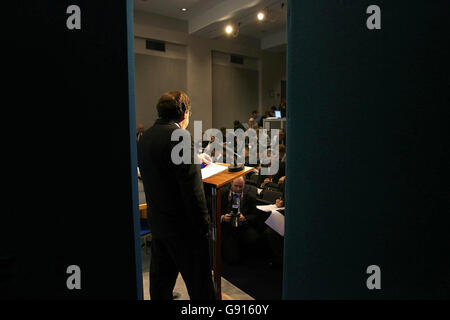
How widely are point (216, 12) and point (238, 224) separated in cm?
610

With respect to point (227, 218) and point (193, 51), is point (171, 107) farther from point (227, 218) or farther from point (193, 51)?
point (193, 51)

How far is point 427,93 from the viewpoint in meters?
0.70

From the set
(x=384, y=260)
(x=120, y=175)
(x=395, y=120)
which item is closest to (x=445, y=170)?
(x=395, y=120)

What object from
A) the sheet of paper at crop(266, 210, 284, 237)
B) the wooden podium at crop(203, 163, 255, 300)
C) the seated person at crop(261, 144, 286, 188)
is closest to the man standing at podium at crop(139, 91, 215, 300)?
the wooden podium at crop(203, 163, 255, 300)

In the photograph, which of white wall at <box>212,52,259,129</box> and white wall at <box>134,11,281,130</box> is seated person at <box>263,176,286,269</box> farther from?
white wall at <box>212,52,259,129</box>

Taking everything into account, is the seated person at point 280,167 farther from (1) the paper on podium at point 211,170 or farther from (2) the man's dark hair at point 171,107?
(2) the man's dark hair at point 171,107

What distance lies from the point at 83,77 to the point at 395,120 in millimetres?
868

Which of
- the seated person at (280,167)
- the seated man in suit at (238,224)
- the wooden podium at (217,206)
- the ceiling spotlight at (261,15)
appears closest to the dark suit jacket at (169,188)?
the wooden podium at (217,206)

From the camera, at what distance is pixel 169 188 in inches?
60.0

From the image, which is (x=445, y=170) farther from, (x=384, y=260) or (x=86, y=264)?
(x=86, y=264)

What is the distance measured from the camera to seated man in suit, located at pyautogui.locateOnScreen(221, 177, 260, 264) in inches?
127

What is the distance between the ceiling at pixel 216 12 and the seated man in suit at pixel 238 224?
471 cm

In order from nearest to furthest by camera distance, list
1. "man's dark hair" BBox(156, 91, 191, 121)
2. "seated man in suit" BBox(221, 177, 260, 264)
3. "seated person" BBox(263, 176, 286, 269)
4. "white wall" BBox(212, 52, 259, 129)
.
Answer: "man's dark hair" BBox(156, 91, 191, 121), "seated person" BBox(263, 176, 286, 269), "seated man in suit" BBox(221, 177, 260, 264), "white wall" BBox(212, 52, 259, 129)

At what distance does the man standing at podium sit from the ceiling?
5759 mm
